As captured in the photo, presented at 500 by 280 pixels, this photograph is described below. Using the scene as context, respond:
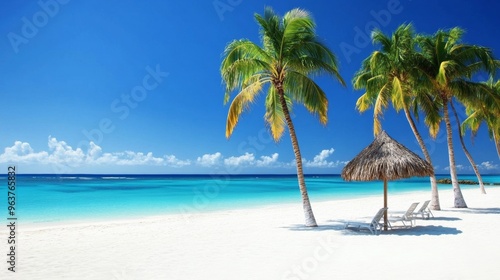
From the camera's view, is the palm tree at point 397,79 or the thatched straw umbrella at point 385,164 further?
the palm tree at point 397,79

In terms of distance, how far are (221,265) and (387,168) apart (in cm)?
491

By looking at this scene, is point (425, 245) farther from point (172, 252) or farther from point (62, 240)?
point (62, 240)

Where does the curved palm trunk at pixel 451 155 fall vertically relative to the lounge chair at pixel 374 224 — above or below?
above

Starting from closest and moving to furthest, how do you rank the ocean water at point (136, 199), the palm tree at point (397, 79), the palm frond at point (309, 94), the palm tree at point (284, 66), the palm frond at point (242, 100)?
the palm tree at point (284, 66) → the palm frond at point (309, 94) → the palm frond at point (242, 100) → the palm tree at point (397, 79) → the ocean water at point (136, 199)

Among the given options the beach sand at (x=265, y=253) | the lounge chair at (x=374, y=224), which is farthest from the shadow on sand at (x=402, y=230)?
the lounge chair at (x=374, y=224)

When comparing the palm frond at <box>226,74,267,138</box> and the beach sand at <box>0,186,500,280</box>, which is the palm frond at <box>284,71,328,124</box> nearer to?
the palm frond at <box>226,74,267,138</box>

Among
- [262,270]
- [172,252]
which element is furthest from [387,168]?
[172,252]

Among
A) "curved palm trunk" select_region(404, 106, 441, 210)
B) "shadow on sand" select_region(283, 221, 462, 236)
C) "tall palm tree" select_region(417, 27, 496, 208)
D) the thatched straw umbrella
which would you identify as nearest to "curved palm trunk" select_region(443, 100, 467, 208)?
"tall palm tree" select_region(417, 27, 496, 208)

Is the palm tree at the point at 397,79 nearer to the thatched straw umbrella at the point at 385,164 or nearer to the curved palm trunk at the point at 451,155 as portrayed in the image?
the curved palm trunk at the point at 451,155

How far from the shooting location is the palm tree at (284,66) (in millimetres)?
10031

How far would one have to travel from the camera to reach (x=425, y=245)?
7543 mm

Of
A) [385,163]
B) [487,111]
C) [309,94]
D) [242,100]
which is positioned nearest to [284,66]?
[309,94]

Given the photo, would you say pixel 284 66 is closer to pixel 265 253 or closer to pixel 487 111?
pixel 265 253

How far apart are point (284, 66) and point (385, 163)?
352 cm
